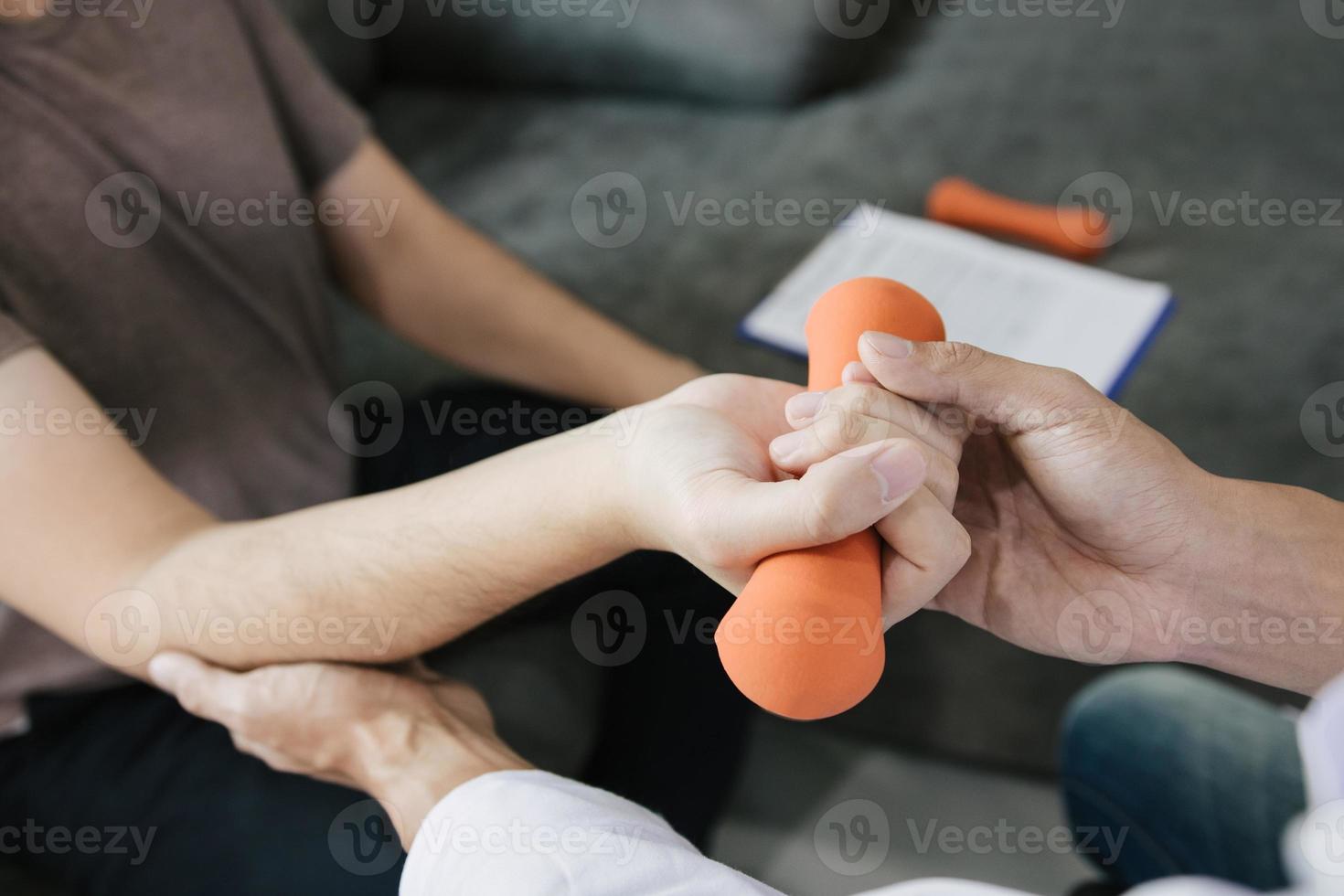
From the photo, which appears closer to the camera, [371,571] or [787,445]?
[787,445]

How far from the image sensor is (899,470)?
21.2 inches

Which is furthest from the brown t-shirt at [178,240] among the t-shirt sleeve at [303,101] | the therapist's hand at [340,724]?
the therapist's hand at [340,724]

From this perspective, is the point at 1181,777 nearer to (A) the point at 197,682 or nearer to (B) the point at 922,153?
(A) the point at 197,682

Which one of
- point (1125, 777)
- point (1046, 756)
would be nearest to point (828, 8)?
point (1046, 756)

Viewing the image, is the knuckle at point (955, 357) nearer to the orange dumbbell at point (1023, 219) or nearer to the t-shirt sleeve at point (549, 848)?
the t-shirt sleeve at point (549, 848)

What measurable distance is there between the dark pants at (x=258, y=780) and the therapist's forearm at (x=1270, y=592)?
0.32 m

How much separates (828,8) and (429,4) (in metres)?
0.57

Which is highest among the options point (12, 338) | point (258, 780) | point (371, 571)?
point (12, 338)

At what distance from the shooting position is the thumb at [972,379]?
1.99 feet

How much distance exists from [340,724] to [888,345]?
45 cm

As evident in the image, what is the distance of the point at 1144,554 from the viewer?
69cm

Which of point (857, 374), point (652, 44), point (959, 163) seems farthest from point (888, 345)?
point (652, 44)

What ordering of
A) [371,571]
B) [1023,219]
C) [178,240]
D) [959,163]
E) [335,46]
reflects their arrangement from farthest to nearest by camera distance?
[335,46] < [959,163] < [1023,219] < [178,240] < [371,571]

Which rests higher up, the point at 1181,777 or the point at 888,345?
the point at 888,345
